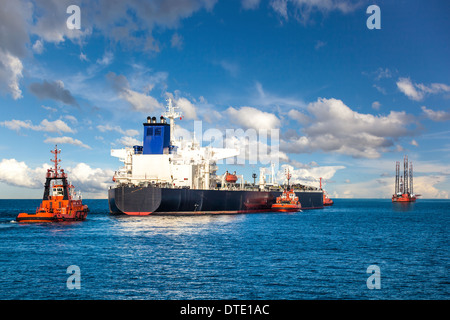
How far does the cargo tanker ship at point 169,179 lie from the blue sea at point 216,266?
57.4 feet

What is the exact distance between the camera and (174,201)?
59.3m

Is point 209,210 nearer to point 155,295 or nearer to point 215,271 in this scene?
point 215,271

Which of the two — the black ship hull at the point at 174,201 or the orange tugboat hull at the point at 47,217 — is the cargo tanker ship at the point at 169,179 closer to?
the black ship hull at the point at 174,201

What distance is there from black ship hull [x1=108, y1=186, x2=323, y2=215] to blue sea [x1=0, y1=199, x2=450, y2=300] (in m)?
16.8

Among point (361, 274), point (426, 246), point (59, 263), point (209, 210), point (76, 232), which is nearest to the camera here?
point (361, 274)

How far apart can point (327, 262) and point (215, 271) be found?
26.4ft

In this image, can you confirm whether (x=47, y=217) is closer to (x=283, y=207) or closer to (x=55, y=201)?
(x=55, y=201)

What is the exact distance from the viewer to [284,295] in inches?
717

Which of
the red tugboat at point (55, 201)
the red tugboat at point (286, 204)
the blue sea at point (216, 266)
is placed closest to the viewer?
the blue sea at point (216, 266)

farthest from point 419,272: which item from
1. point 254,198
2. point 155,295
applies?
point 254,198

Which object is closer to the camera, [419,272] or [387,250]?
[419,272]

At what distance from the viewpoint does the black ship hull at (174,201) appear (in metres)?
57.2

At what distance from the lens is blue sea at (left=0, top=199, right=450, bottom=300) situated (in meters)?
18.7
